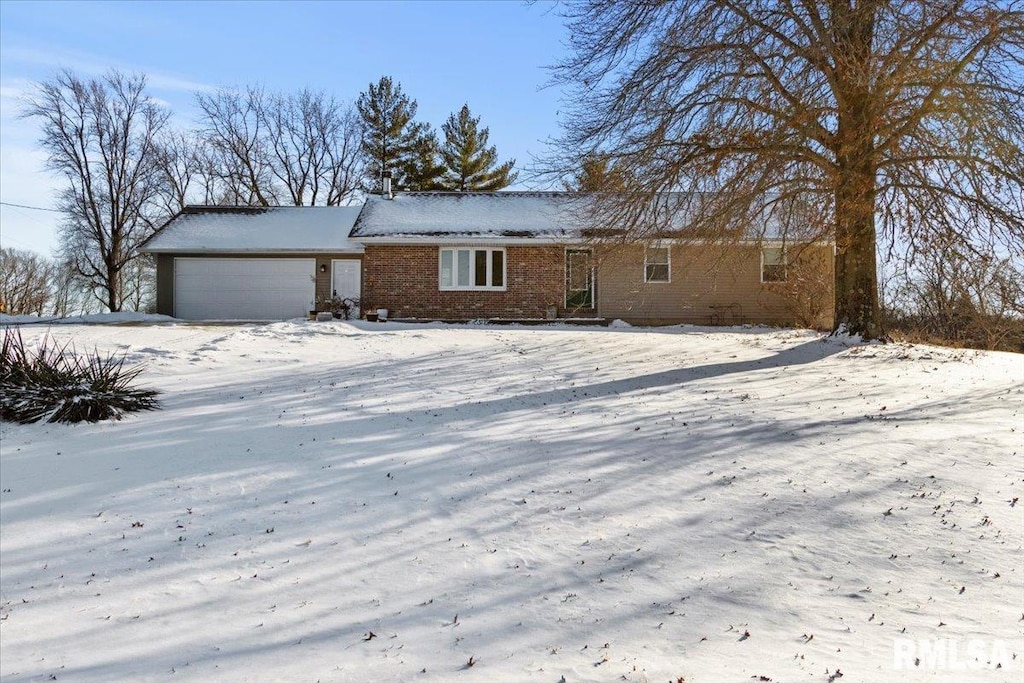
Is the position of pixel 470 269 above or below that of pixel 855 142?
below

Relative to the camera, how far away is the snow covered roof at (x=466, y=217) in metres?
21.8

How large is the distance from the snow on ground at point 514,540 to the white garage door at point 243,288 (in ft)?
51.6

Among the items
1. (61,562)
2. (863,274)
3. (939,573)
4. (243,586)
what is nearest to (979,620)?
(939,573)

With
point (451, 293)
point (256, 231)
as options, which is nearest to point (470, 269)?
point (451, 293)

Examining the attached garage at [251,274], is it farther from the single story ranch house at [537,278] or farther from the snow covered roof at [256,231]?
the single story ranch house at [537,278]

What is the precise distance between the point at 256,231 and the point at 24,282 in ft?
91.0

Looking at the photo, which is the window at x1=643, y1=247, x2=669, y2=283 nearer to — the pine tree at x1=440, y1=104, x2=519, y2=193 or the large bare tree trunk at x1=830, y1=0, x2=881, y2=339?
the large bare tree trunk at x1=830, y1=0, x2=881, y2=339

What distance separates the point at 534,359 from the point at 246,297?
1552 centimetres

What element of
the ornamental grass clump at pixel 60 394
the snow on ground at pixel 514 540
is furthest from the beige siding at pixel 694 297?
the ornamental grass clump at pixel 60 394

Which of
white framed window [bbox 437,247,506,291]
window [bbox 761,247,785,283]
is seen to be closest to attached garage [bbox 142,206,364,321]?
white framed window [bbox 437,247,506,291]

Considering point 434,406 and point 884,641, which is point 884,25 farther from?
point 884,641

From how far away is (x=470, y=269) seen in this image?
72.7 ft

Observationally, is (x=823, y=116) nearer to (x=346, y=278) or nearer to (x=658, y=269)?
(x=658, y=269)

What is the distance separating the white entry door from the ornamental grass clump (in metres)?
16.4
